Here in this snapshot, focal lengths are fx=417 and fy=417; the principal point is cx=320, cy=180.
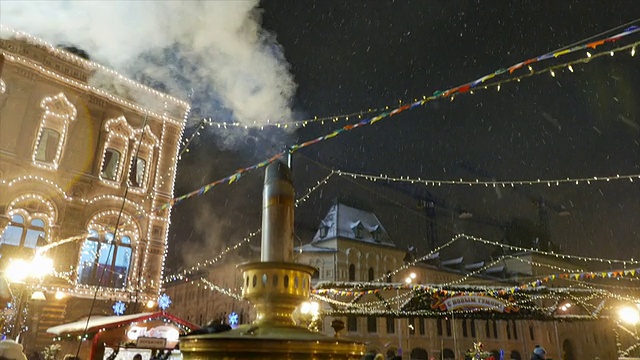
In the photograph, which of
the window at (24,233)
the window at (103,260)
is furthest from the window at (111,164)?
the window at (24,233)

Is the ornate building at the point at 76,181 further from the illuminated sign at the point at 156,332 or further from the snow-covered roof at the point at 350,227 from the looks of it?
the snow-covered roof at the point at 350,227

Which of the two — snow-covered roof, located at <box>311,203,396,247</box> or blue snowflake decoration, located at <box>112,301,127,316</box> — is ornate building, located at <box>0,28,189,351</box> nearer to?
blue snowflake decoration, located at <box>112,301,127,316</box>

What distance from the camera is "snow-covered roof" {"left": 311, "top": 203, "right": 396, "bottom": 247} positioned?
123ft

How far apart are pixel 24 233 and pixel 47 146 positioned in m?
3.92

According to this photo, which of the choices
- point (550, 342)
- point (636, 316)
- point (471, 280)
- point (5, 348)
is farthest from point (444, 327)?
point (5, 348)

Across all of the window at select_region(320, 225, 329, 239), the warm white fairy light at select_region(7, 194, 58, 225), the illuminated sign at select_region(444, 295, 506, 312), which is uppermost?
→ the window at select_region(320, 225, 329, 239)

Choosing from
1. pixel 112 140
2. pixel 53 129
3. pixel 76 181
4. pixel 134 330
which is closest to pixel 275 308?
pixel 134 330

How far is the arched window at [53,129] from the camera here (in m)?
18.2

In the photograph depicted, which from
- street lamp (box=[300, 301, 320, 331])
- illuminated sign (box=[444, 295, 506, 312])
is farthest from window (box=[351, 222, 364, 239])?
street lamp (box=[300, 301, 320, 331])

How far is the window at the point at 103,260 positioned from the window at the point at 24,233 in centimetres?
183

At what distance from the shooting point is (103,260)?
19.2 metres

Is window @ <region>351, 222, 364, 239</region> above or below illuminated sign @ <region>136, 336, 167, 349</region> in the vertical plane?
above

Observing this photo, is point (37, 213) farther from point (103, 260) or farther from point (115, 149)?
point (115, 149)

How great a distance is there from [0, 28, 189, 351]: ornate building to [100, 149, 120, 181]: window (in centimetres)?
5
